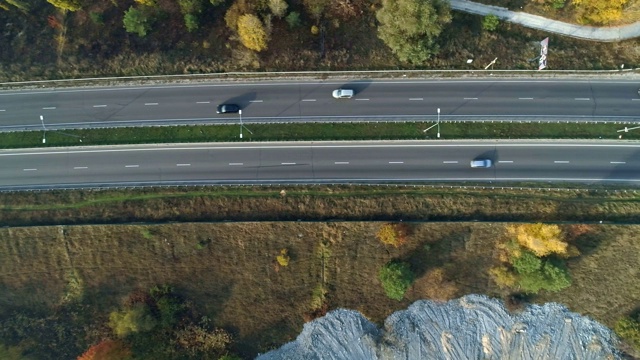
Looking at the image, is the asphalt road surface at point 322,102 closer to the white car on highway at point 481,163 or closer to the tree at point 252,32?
the tree at point 252,32

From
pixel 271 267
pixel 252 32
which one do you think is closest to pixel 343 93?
pixel 252 32

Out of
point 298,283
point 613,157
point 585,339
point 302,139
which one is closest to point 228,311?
point 298,283

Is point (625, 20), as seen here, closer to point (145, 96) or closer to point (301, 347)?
point (301, 347)

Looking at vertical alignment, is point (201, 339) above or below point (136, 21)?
below

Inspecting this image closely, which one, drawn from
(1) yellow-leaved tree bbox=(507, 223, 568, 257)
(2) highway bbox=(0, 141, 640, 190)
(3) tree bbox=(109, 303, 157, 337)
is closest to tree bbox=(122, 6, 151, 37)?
(2) highway bbox=(0, 141, 640, 190)

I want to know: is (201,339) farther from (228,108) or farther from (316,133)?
(316,133)
